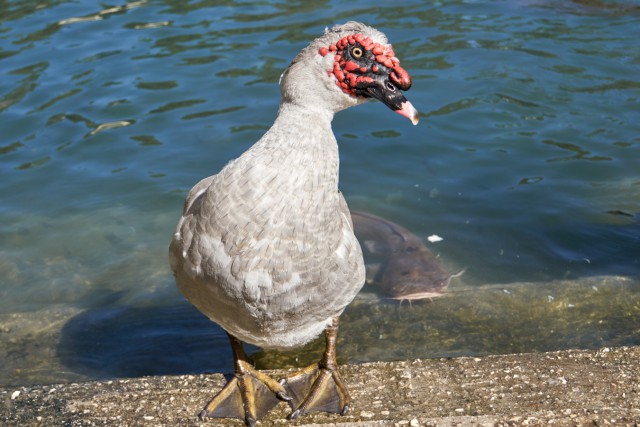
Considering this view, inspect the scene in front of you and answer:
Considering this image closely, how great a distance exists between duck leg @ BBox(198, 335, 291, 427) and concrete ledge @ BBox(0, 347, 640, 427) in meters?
0.05

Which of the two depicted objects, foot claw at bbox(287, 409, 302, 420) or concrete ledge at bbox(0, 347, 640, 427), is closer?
concrete ledge at bbox(0, 347, 640, 427)

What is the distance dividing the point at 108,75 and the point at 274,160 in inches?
265

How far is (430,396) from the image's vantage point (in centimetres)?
400

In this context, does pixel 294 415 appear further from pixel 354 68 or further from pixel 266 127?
pixel 266 127

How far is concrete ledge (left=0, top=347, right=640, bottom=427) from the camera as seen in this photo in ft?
12.5

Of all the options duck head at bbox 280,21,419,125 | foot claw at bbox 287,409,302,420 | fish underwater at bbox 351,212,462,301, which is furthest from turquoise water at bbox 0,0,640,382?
duck head at bbox 280,21,419,125

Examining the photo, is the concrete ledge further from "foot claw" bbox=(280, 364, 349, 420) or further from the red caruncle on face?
the red caruncle on face

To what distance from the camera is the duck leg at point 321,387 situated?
4.09 m

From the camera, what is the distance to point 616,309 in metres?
5.94

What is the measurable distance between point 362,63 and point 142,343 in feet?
10.7

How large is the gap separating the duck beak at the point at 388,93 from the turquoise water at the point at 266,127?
282 centimetres

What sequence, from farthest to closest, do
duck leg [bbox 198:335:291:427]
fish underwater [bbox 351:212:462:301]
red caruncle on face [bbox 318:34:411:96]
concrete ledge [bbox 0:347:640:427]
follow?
1. fish underwater [bbox 351:212:462:301]
2. duck leg [bbox 198:335:291:427]
3. concrete ledge [bbox 0:347:640:427]
4. red caruncle on face [bbox 318:34:411:96]

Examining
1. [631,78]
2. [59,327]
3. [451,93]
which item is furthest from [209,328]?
[631,78]

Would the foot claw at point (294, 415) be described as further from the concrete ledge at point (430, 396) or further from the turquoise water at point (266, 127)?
the turquoise water at point (266, 127)
